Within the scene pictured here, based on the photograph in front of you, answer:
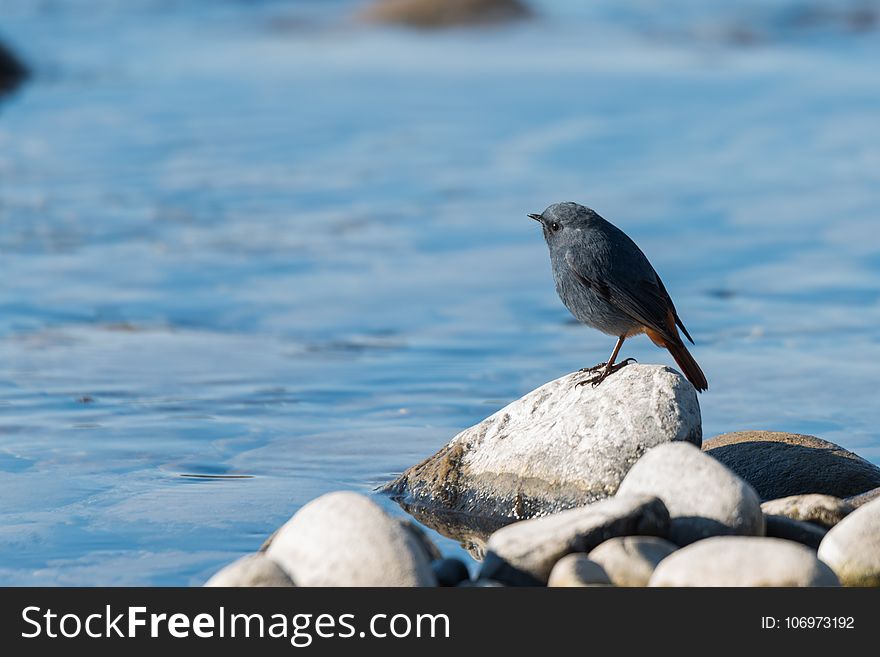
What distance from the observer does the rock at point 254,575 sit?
406 centimetres

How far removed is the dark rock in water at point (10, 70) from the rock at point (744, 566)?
1701 cm

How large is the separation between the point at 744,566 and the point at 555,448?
1.53 m

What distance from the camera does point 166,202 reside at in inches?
475

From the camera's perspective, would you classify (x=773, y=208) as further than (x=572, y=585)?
Yes

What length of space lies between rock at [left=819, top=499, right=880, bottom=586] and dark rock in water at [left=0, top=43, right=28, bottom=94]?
16.9m

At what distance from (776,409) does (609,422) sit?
6.29 feet

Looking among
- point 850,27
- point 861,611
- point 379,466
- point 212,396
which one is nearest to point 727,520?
point 861,611

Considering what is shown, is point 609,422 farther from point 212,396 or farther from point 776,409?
point 212,396

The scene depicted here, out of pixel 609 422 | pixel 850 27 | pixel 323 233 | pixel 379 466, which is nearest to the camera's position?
pixel 609 422

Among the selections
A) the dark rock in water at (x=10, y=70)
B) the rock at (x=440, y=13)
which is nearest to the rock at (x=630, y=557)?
the dark rock in water at (x=10, y=70)

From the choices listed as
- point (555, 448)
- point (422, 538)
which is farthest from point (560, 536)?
point (555, 448)

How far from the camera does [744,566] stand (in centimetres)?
394

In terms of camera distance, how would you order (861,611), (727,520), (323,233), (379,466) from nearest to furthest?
1. (861,611)
2. (727,520)
3. (379,466)
4. (323,233)

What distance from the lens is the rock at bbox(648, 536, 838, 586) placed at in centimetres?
392
